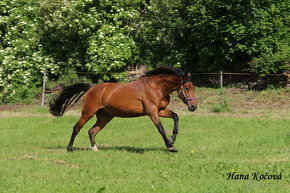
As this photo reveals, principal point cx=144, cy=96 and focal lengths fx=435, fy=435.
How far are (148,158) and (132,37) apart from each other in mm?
17167

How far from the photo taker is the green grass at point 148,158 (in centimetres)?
693

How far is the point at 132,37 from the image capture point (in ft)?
85.0

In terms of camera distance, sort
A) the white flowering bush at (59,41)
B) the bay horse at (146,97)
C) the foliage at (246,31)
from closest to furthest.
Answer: the bay horse at (146,97)
the foliage at (246,31)
the white flowering bush at (59,41)

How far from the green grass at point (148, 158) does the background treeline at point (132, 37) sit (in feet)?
23.6

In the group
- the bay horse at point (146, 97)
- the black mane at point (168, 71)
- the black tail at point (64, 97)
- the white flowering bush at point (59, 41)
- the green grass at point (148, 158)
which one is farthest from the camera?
the white flowering bush at point (59, 41)

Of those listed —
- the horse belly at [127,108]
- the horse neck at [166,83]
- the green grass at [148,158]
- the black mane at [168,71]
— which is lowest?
the green grass at [148,158]

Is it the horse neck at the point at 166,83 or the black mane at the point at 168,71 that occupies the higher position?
the black mane at the point at 168,71

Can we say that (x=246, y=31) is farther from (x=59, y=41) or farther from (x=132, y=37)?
(x=59, y=41)

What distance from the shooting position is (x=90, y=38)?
2433 cm

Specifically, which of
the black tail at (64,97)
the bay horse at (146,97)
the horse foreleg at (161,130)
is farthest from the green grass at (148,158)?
the black tail at (64,97)

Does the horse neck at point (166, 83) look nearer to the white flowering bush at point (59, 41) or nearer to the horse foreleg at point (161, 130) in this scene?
the horse foreleg at point (161, 130)

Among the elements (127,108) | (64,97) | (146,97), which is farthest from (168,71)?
(64,97)

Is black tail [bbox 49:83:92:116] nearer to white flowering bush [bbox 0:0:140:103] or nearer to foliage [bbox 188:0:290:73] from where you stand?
white flowering bush [bbox 0:0:140:103]

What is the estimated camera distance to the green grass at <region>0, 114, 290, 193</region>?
6.93 meters
